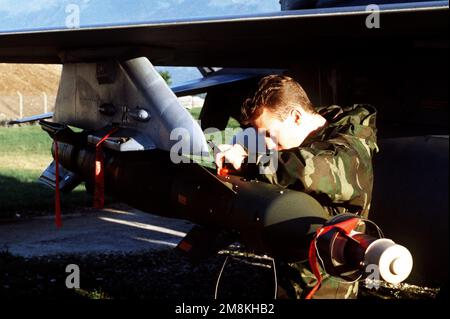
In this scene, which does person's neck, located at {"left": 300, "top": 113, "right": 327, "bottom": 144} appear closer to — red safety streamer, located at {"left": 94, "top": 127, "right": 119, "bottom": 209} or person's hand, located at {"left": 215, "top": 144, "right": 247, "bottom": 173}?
person's hand, located at {"left": 215, "top": 144, "right": 247, "bottom": 173}

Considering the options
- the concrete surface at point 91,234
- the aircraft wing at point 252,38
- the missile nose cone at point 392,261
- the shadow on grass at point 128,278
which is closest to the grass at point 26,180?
the concrete surface at point 91,234

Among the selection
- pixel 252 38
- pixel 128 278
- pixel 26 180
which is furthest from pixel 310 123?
pixel 26 180

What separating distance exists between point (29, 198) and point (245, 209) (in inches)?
368

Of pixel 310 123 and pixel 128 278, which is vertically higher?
pixel 310 123

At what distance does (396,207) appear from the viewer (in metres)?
3.77

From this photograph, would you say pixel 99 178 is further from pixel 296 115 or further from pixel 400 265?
pixel 400 265

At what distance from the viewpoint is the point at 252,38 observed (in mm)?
5215

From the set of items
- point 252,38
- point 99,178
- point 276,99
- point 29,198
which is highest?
point 252,38

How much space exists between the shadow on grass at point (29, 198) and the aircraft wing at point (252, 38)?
13.2 feet

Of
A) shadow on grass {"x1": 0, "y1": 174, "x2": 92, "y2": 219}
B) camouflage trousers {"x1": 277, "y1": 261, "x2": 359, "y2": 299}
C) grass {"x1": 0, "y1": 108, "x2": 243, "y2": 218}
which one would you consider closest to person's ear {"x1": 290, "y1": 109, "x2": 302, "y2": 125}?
camouflage trousers {"x1": 277, "y1": 261, "x2": 359, "y2": 299}

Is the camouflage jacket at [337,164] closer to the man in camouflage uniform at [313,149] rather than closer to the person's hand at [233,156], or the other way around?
the man in camouflage uniform at [313,149]

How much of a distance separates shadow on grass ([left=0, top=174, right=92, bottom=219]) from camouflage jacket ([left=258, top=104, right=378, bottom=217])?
873 centimetres
